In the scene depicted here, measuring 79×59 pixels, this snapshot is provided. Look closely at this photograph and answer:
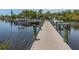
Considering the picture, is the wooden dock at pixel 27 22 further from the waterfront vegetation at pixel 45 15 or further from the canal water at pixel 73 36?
the canal water at pixel 73 36

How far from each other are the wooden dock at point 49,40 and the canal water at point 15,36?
0.12 metres

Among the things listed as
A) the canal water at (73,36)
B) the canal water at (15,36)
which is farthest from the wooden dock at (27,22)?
the canal water at (73,36)

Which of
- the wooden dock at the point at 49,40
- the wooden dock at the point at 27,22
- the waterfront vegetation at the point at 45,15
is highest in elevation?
the waterfront vegetation at the point at 45,15

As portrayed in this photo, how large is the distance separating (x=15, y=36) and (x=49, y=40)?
46 centimetres

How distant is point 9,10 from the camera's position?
157 inches

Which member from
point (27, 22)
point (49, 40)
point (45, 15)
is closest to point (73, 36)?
point (49, 40)

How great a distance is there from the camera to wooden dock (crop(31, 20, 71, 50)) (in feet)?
12.9

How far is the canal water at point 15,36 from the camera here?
3.92 m

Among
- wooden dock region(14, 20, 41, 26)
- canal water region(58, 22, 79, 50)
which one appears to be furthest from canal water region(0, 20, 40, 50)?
canal water region(58, 22, 79, 50)

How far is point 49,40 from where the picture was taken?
4008 millimetres

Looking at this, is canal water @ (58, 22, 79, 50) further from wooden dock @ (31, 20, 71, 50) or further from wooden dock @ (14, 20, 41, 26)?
wooden dock @ (14, 20, 41, 26)
